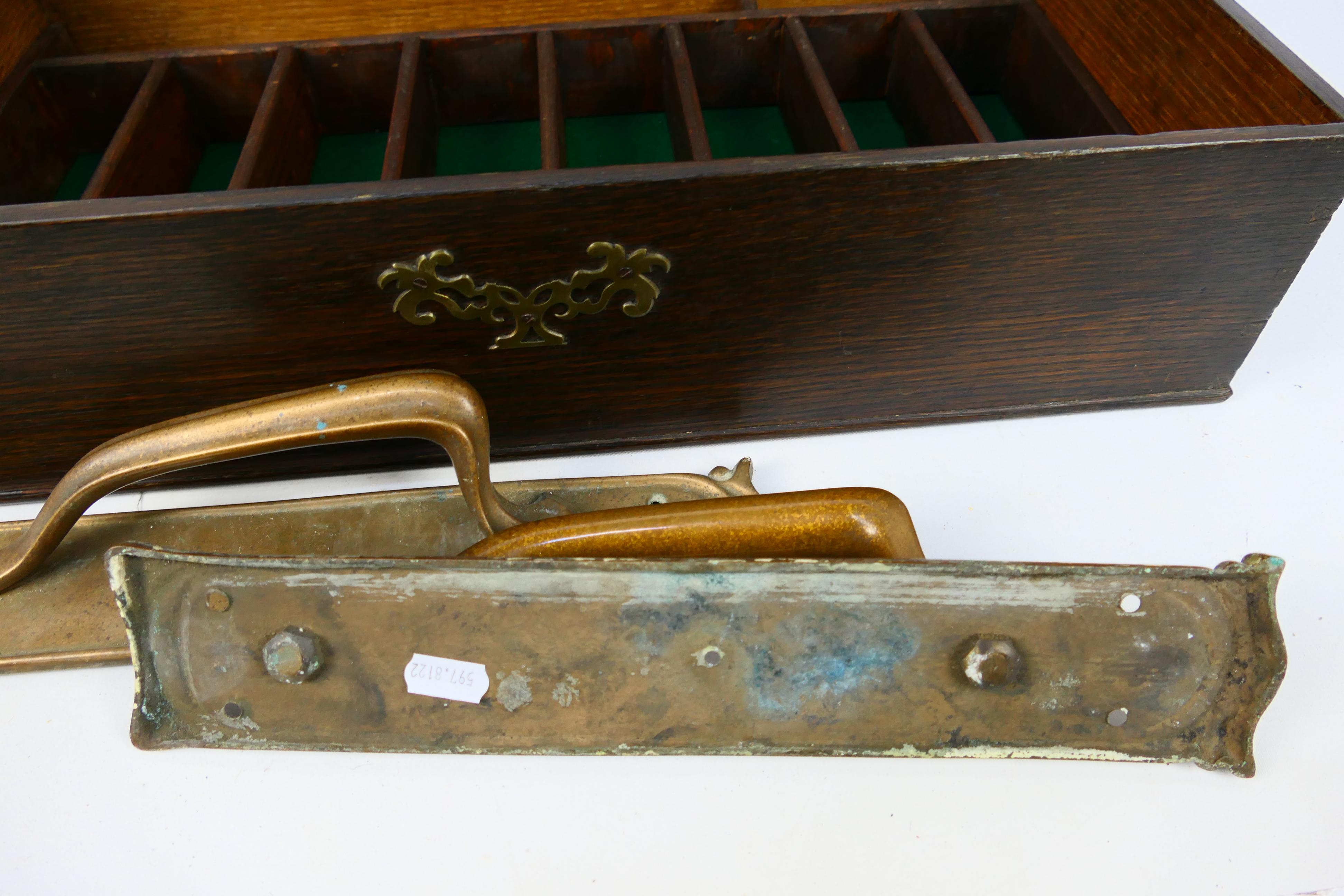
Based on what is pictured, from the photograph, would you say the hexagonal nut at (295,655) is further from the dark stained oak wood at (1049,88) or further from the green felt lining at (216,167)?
the dark stained oak wood at (1049,88)

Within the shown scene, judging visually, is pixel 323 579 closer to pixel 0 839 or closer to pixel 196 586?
pixel 196 586

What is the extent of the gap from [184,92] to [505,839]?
113 centimetres

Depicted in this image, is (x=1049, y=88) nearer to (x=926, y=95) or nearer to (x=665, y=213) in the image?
(x=926, y=95)

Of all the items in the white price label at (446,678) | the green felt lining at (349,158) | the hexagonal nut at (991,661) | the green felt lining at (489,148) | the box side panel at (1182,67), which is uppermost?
the box side panel at (1182,67)

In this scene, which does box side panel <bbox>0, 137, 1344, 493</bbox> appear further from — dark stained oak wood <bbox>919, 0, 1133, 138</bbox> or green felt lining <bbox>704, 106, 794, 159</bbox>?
green felt lining <bbox>704, 106, 794, 159</bbox>

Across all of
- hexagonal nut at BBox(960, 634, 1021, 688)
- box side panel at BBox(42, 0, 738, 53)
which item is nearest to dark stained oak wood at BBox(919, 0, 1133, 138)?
box side panel at BBox(42, 0, 738, 53)

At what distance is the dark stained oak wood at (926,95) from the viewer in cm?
128

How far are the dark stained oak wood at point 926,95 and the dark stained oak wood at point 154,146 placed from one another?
3.38ft

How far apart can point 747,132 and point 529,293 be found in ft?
1.92

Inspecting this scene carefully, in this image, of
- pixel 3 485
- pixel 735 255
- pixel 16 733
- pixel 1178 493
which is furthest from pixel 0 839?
pixel 1178 493

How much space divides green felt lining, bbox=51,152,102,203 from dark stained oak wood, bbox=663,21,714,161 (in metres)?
0.81

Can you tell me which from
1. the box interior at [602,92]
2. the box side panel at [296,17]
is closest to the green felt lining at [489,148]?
the box interior at [602,92]

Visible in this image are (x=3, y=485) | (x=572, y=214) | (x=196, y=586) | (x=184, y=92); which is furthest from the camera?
(x=184, y=92)

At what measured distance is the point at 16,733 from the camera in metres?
1.01
